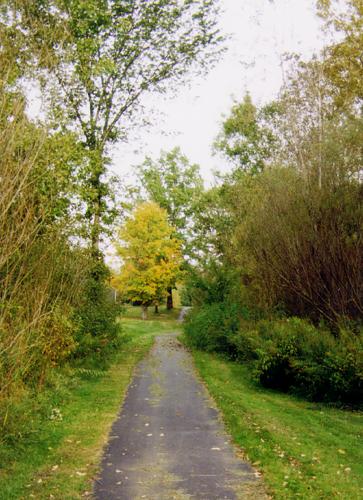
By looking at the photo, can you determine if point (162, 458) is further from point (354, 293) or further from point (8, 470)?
point (354, 293)

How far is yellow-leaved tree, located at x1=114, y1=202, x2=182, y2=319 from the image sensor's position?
150 ft

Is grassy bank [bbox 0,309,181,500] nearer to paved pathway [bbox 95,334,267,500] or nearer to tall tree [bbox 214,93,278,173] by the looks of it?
paved pathway [bbox 95,334,267,500]

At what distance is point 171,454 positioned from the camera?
29.4 ft

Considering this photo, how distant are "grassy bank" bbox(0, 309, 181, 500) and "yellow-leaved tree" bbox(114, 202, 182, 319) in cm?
3032

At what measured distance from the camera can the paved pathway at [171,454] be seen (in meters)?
7.25

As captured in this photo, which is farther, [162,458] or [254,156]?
[254,156]

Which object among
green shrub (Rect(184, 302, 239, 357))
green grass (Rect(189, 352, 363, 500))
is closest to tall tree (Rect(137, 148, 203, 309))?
green shrub (Rect(184, 302, 239, 357))

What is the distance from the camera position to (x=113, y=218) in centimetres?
2064

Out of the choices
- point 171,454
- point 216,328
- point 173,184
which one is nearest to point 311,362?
point 171,454

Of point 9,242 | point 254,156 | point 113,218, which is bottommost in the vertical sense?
point 9,242

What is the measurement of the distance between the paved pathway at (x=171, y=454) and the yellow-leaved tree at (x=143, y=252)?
101ft

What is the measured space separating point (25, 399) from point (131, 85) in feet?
52.4

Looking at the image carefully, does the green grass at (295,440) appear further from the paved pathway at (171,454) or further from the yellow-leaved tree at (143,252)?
the yellow-leaved tree at (143,252)

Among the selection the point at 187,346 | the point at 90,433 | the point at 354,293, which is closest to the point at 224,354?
the point at 187,346
